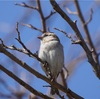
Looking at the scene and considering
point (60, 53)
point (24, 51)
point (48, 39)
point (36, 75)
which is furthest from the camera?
point (48, 39)

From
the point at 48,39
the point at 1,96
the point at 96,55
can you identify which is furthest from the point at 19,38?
the point at 48,39

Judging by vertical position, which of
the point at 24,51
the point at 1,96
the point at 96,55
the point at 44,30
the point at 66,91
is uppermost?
the point at 44,30

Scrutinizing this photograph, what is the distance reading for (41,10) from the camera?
3123mm

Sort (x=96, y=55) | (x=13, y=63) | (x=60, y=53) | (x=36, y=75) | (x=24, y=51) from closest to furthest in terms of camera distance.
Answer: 1. (x=13, y=63)
2. (x=36, y=75)
3. (x=24, y=51)
4. (x=96, y=55)
5. (x=60, y=53)

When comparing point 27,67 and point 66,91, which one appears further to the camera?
point 66,91

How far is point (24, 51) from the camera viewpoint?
2053 millimetres

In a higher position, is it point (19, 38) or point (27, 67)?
point (19, 38)

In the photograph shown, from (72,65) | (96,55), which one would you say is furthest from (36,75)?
(96,55)

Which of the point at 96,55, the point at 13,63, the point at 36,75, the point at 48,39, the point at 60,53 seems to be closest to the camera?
the point at 13,63

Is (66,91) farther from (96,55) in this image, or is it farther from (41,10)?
(41,10)

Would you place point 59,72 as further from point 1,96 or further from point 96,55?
point 1,96

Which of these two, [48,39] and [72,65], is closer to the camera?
[72,65]

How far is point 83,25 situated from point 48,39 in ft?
1.28

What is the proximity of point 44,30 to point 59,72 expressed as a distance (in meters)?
0.42
